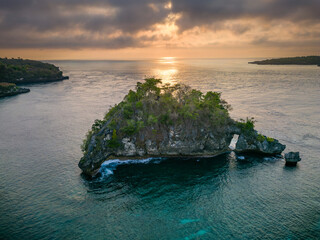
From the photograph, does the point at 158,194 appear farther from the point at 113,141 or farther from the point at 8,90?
the point at 8,90

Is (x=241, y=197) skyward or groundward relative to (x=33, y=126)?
groundward

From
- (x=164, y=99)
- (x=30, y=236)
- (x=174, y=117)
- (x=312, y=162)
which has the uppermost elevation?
(x=164, y=99)

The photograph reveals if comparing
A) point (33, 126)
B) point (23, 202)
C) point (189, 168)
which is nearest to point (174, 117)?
point (189, 168)

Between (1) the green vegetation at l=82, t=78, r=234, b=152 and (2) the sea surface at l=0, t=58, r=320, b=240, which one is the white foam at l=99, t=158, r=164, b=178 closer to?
(2) the sea surface at l=0, t=58, r=320, b=240

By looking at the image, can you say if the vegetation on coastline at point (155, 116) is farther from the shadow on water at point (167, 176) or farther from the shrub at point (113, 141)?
the shadow on water at point (167, 176)

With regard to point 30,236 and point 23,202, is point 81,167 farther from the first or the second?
point 30,236

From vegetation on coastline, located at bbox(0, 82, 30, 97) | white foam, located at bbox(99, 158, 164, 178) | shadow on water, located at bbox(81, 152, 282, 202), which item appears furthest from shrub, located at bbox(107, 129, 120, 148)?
vegetation on coastline, located at bbox(0, 82, 30, 97)

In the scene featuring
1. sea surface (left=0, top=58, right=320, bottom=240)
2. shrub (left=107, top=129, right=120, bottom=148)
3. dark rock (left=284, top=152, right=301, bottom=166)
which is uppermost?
shrub (left=107, top=129, right=120, bottom=148)

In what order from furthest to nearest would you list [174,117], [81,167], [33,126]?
[33,126] < [174,117] < [81,167]

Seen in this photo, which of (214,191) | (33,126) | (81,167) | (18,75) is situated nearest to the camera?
(214,191)

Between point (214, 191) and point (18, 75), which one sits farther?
point (18, 75)
